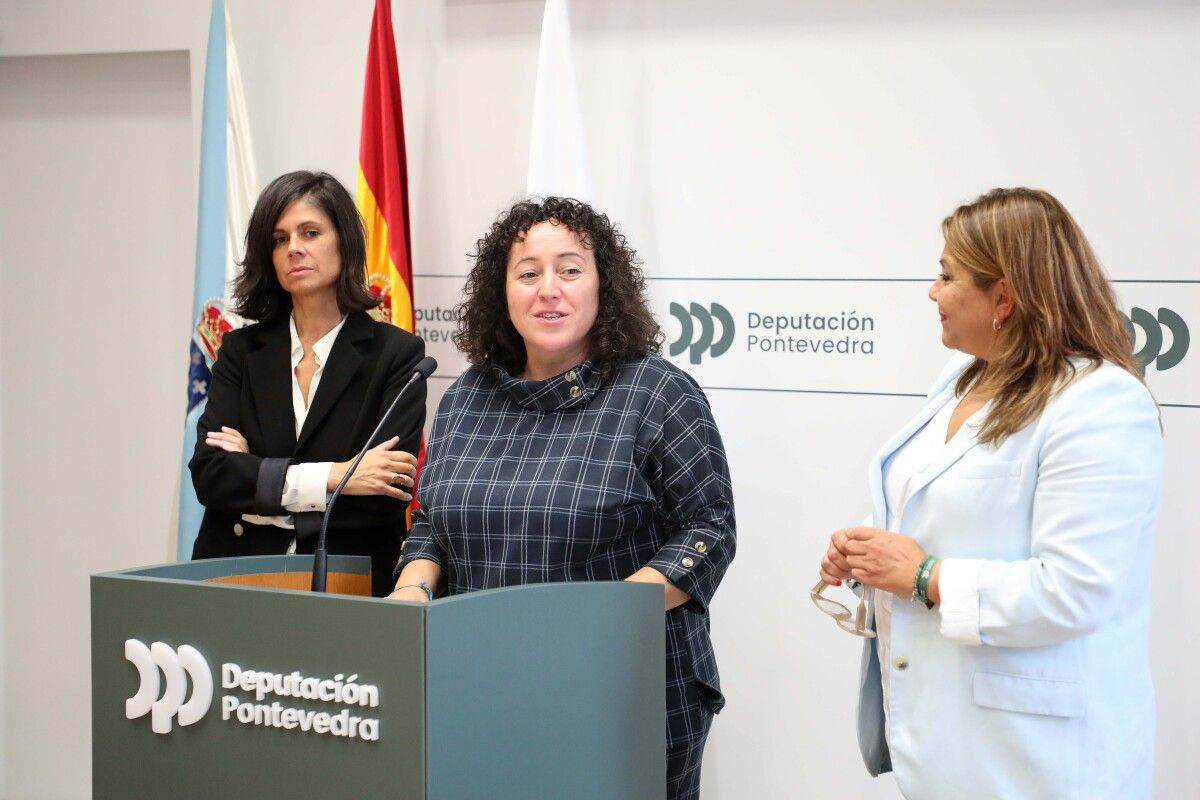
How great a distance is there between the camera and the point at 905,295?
348 cm

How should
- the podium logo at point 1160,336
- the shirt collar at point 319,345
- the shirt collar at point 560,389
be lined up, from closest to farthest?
the shirt collar at point 560,389 → the shirt collar at point 319,345 → the podium logo at point 1160,336

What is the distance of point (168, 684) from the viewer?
171cm

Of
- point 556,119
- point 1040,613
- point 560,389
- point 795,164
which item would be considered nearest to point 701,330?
point 795,164

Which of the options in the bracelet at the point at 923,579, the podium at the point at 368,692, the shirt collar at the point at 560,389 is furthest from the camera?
the shirt collar at the point at 560,389

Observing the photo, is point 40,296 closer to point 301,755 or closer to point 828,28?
point 828,28

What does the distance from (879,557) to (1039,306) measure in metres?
0.44

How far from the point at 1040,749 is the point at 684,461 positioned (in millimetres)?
713

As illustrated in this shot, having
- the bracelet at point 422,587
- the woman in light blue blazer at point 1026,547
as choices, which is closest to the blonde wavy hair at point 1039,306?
the woman in light blue blazer at point 1026,547

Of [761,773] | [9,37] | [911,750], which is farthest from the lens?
[9,37]

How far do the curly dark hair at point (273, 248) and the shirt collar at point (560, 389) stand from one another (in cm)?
77

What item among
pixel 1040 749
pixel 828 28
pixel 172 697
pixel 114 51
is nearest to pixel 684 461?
pixel 1040 749

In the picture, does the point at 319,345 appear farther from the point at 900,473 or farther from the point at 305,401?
the point at 900,473

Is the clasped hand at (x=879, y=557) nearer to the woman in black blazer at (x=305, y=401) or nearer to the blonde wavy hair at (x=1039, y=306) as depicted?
the blonde wavy hair at (x=1039, y=306)

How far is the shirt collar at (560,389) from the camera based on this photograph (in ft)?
7.11
